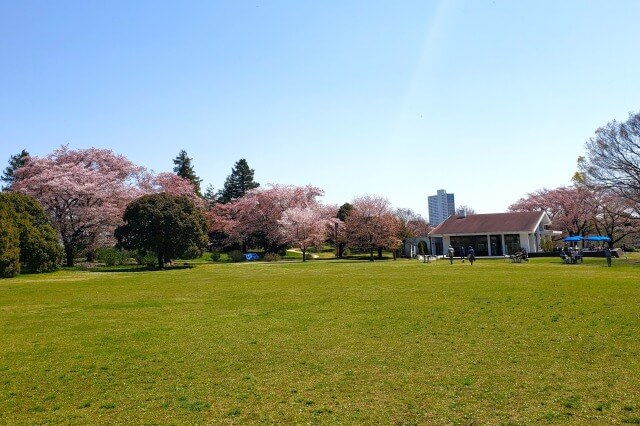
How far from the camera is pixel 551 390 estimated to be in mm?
6801

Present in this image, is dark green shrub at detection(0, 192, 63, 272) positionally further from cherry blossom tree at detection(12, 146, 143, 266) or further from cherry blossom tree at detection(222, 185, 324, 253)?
cherry blossom tree at detection(222, 185, 324, 253)

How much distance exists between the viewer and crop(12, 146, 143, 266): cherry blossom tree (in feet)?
156

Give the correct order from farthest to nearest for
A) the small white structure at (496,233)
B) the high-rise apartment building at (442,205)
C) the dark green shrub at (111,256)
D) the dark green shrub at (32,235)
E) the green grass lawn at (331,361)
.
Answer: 1. the high-rise apartment building at (442,205)
2. the small white structure at (496,233)
3. the dark green shrub at (111,256)
4. the dark green shrub at (32,235)
5. the green grass lawn at (331,361)

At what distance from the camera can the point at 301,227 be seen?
62.8 metres

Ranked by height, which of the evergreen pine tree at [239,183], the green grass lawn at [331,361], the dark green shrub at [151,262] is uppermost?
the evergreen pine tree at [239,183]

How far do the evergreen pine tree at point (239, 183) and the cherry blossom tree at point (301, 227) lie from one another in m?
25.6

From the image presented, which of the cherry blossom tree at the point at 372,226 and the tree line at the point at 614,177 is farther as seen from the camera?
the cherry blossom tree at the point at 372,226

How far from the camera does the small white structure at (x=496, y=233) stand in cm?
5553

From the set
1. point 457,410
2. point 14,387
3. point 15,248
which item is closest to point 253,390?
point 457,410

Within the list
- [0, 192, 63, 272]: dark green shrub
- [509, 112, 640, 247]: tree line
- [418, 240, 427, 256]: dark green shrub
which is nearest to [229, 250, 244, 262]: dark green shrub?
[0, 192, 63, 272]: dark green shrub

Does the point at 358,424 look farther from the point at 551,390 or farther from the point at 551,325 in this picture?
the point at 551,325

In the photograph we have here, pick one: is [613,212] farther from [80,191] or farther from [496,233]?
[80,191]

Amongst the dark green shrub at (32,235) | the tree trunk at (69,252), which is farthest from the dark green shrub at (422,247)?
the dark green shrub at (32,235)

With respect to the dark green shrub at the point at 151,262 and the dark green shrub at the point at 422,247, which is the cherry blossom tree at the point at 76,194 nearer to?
the dark green shrub at the point at 151,262
